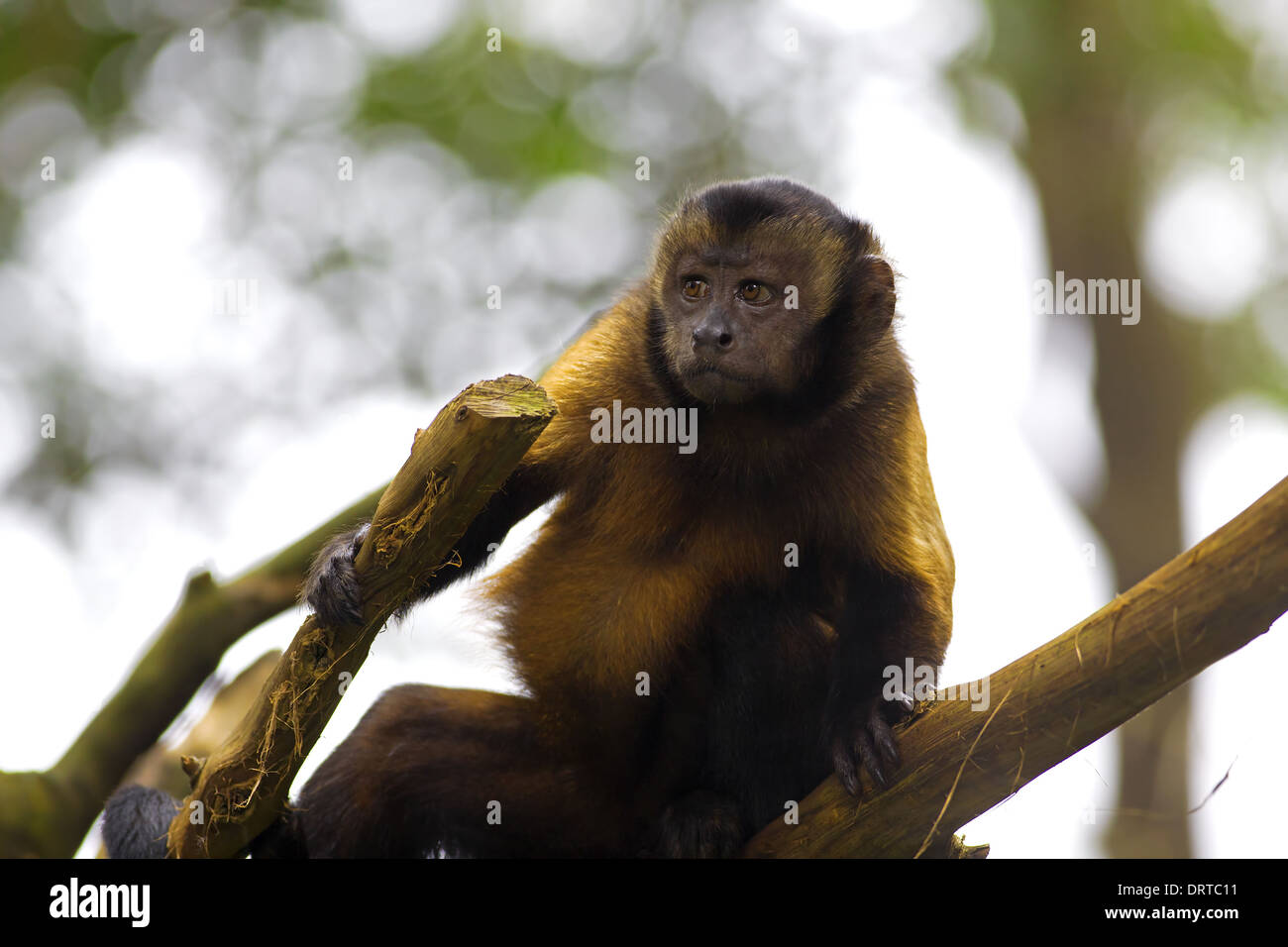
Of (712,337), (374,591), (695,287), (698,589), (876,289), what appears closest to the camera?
(374,591)

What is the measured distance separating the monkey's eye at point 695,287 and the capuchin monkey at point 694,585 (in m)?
0.01

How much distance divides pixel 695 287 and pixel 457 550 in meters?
1.85

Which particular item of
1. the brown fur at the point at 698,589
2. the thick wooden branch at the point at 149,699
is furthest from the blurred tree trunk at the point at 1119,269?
the thick wooden branch at the point at 149,699

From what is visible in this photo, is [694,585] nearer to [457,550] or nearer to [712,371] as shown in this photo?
[712,371]

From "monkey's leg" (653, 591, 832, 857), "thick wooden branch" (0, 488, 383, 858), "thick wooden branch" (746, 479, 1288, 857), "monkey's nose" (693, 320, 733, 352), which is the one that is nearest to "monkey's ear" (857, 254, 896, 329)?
"monkey's nose" (693, 320, 733, 352)

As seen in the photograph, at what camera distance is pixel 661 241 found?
22.2ft

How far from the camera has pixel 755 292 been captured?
249 inches

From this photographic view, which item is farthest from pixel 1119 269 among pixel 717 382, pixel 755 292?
pixel 717 382

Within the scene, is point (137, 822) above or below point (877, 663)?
below

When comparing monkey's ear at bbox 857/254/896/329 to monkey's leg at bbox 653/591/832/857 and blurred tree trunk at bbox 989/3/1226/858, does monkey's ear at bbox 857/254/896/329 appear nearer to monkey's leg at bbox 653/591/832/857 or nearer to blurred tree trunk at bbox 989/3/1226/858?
monkey's leg at bbox 653/591/832/857

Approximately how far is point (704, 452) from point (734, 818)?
1.81 m

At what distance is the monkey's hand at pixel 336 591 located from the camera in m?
4.82
